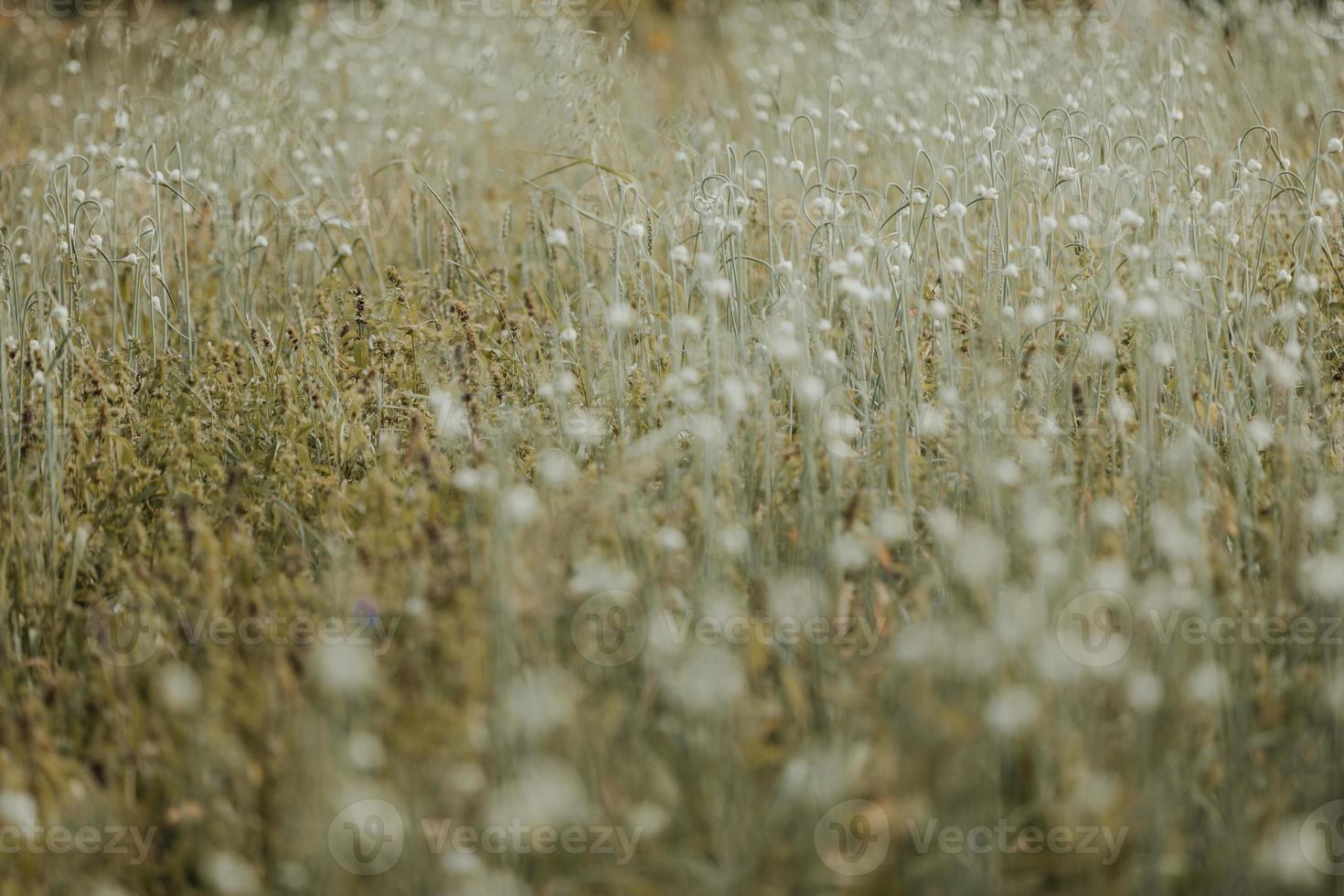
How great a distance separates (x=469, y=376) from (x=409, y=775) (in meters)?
1.29

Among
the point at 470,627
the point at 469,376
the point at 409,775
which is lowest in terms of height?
the point at 409,775

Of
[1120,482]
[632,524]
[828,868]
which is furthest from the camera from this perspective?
[1120,482]

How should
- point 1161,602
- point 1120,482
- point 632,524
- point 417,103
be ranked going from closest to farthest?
point 1161,602, point 632,524, point 1120,482, point 417,103

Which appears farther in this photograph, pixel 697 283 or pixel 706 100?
pixel 706 100

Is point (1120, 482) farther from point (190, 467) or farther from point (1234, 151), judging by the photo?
point (190, 467)

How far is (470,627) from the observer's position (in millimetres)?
1565

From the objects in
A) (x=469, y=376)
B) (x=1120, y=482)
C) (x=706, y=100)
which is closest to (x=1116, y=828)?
(x=1120, y=482)

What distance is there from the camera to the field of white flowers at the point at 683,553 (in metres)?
1.38

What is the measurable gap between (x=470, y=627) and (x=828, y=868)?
2.04 feet

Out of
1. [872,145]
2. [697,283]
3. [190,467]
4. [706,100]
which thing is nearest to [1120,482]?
[697,283]

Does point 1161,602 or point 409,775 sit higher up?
point 1161,602

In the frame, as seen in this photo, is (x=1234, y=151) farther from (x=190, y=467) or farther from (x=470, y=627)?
(x=190, y=467)

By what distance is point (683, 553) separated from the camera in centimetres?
188

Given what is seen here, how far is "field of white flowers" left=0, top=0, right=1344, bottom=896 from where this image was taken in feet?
4.51
